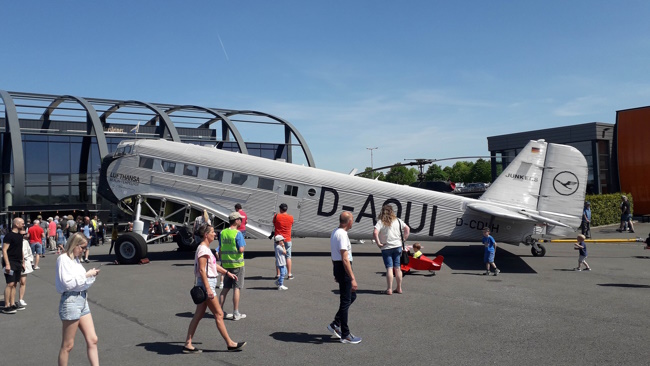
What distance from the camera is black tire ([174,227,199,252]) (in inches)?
696

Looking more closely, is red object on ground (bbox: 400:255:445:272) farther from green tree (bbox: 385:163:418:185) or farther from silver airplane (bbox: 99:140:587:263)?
green tree (bbox: 385:163:418:185)


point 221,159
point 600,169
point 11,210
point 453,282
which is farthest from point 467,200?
point 11,210

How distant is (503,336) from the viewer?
7.02 metres

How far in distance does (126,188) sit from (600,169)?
28603mm

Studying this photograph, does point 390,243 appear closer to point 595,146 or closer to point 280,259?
point 280,259

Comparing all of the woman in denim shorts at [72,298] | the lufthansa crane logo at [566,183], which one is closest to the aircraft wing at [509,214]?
the lufthansa crane logo at [566,183]

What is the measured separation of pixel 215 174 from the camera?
16.4 m

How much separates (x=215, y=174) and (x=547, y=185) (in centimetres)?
1057

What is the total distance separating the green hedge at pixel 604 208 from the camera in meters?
26.2

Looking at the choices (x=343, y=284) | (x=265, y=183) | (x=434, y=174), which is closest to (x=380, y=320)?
(x=343, y=284)

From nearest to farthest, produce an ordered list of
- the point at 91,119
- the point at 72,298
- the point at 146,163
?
the point at 72,298
the point at 146,163
the point at 91,119

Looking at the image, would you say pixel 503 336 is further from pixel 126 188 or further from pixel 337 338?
pixel 126 188

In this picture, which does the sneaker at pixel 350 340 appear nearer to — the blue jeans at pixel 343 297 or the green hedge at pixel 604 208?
the blue jeans at pixel 343 297

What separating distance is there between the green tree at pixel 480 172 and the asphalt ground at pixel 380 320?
110282 millimetres
